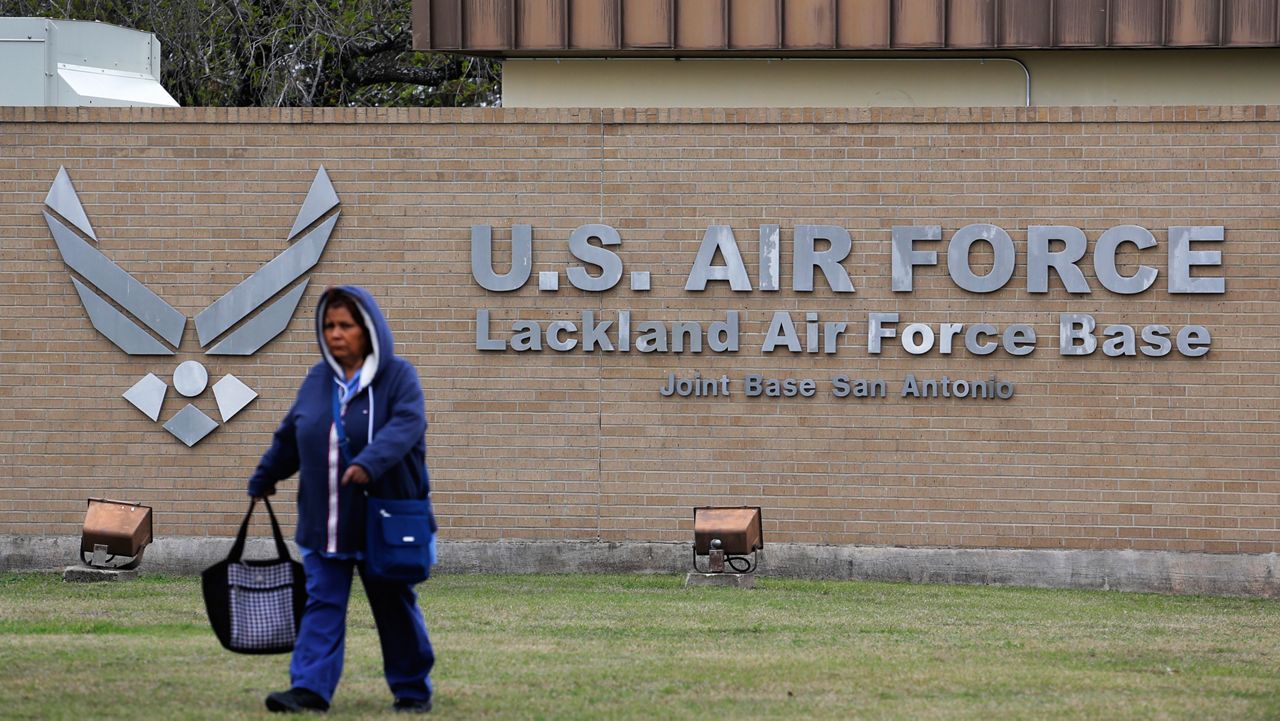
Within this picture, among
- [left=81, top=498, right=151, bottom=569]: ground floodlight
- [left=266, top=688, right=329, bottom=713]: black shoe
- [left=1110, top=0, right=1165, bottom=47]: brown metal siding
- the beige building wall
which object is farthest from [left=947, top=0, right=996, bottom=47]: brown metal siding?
[left=266, top=688, right=329, bottom=713]: black shoe

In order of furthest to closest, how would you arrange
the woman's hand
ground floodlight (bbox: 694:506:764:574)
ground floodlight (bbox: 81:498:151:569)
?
1. ground floodlight (bbox: 81:498:151:569)
2. ground floodlight (bbox: 694:506:764:574)
3. the woman's hand

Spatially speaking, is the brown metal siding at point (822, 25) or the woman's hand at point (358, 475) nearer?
the woman's hand at point (358, 475)

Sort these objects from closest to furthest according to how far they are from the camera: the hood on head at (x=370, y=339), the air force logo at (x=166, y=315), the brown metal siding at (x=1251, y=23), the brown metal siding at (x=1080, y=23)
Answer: the hood on head at (x=370, y=339)
the air force logo at (x=166, y=315)
the brown metal siding at (x=1251, y=23)
the brown metal siding at (x=1080, y=23)

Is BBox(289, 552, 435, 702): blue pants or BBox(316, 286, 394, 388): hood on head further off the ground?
BBox(316, 286, 394, 388): hood on head

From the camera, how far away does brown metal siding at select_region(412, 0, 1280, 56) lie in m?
14.5

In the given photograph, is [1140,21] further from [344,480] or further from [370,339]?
[344,480]

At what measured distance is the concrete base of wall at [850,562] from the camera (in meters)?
13.0

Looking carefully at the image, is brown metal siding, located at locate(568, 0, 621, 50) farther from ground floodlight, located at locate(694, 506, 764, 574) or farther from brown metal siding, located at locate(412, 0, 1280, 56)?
ground floodlight, located at locate(694, 506, 764, 574)

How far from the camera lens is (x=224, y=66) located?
24938 mm

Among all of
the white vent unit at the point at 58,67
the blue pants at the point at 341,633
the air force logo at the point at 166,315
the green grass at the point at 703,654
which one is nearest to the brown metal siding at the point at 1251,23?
the green grass at the point at 703,654

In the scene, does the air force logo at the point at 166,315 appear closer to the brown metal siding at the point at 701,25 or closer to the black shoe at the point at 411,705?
the brown metal siding at the point at 701,25

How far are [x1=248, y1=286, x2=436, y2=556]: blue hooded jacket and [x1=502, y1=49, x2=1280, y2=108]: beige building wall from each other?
8600 mm

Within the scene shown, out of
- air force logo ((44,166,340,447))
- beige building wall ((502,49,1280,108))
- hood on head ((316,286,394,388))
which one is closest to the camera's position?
hood on head ((316,286,394,388))

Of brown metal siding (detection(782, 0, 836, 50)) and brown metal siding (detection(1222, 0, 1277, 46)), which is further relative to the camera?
brown metal siding (detection(782, 0, 836, 50))
